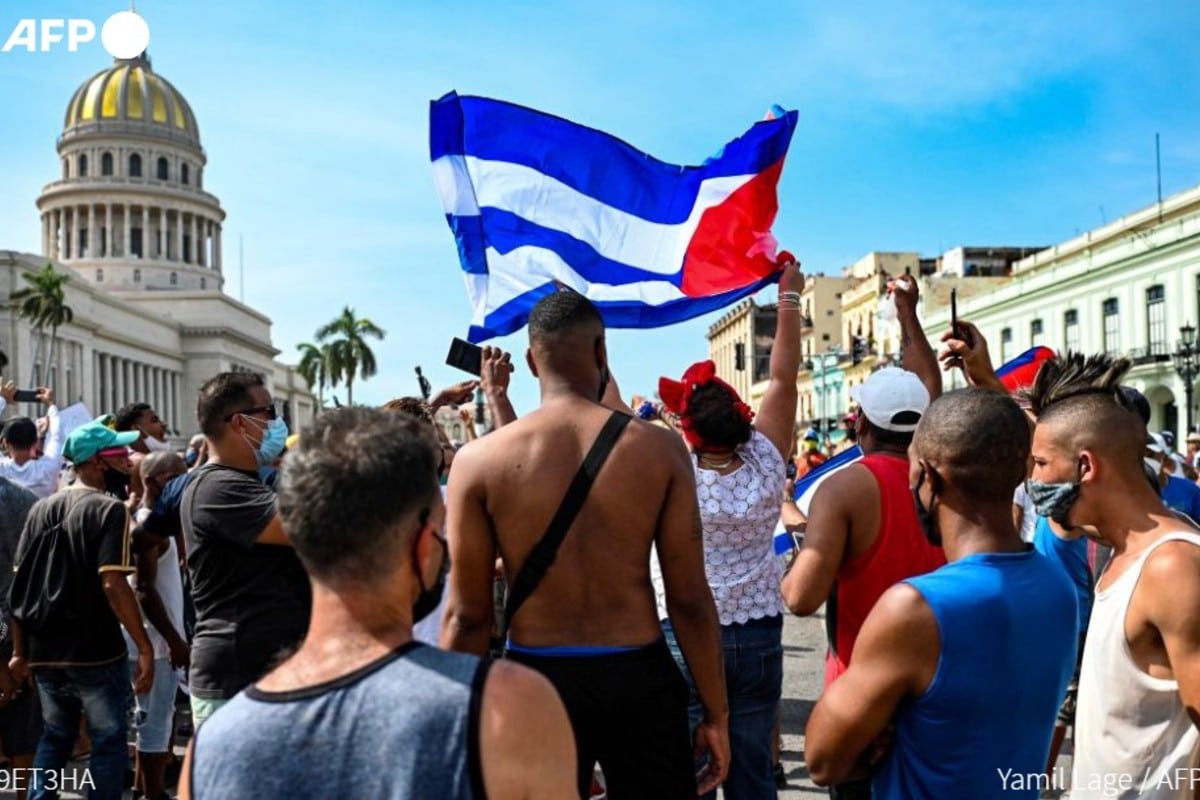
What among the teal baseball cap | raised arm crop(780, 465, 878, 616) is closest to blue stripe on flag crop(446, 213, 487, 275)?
the teal baseball cap

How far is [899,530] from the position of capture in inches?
128

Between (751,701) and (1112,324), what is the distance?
126 feet

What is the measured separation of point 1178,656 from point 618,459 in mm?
1482

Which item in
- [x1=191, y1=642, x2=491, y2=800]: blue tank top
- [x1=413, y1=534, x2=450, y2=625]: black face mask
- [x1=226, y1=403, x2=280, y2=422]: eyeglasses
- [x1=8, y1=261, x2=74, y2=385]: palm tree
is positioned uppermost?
[x1=8, y1=261, x2=74, y2=385]: palm tree

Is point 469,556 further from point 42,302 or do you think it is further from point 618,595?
point 42,302

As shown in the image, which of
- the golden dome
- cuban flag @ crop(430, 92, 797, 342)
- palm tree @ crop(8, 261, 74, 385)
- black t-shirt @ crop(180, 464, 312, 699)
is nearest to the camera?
black t-shirt @ crop(180, 464, 312, 699)

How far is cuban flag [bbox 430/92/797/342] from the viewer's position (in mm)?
5633

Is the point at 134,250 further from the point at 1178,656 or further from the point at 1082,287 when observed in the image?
the point at 1178,656

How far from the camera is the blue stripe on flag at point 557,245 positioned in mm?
5637

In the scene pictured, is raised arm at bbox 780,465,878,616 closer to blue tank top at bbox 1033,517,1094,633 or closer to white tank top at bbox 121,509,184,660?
blue tank top at bbox 1033,517,1094,633

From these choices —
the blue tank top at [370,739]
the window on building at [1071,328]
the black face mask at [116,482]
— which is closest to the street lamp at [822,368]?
the window on building at [1071,328]

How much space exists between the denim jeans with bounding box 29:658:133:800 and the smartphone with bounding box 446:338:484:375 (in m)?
2.14

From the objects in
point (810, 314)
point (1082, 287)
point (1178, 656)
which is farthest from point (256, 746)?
point (810, 314)

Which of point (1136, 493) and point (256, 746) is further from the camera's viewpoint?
point (1136, 493)
